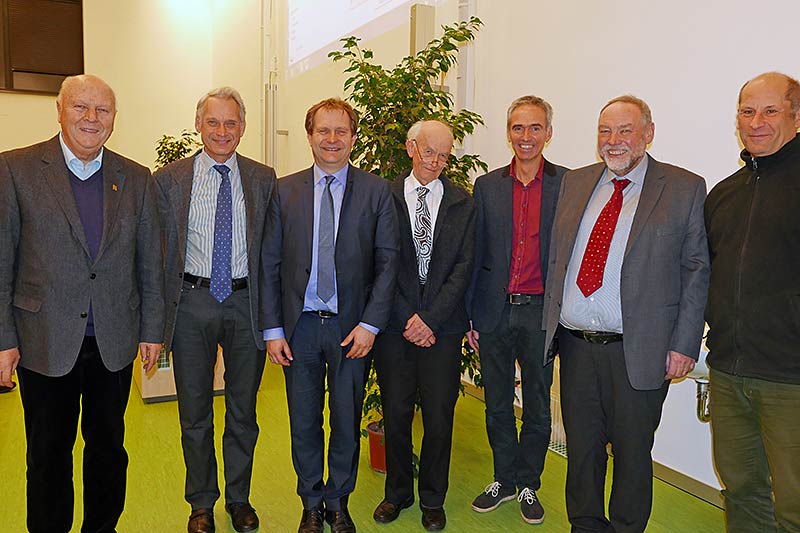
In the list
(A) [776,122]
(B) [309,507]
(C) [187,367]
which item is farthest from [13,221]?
(A) [776,122]

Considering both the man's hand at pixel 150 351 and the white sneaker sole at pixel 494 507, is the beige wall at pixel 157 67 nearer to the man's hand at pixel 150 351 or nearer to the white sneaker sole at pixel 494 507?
the man's hand at pixel 150 351

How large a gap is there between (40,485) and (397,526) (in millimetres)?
1408

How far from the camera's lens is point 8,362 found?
2143 mm

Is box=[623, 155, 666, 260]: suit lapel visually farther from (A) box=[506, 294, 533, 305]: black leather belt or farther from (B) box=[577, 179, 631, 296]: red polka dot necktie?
(A) box=[506, 294, 533, 305]: black leather belt

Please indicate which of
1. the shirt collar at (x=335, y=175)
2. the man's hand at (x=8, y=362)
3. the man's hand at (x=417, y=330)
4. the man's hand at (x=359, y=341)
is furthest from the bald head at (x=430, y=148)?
the man's hand at (x=8, y=362)

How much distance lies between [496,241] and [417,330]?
541 millimetres

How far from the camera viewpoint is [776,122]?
199cm

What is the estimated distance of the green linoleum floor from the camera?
2.81 meters

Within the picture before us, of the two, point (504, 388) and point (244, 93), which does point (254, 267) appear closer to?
point (504, 388)

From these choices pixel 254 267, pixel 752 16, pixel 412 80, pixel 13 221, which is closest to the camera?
pixel 13 221

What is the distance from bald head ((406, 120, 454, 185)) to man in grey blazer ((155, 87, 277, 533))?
24.3 inches

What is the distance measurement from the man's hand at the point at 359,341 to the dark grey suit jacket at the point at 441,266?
179mm

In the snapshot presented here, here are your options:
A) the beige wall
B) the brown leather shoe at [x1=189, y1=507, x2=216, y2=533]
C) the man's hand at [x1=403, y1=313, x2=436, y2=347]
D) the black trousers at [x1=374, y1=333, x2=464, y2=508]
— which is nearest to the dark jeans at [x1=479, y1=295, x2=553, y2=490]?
the black trousers at [x1=374, y1=333, x2=464, y2=508]

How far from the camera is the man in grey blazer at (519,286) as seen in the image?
277 centimetres
